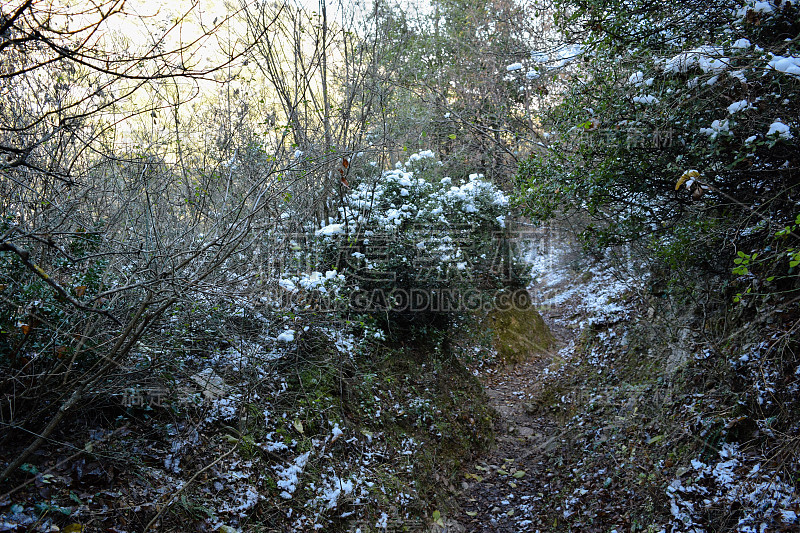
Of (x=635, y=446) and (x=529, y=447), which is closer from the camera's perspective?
(x=635, y=446)

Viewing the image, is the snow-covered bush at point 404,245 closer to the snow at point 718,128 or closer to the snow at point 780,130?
the snow at point 718,128

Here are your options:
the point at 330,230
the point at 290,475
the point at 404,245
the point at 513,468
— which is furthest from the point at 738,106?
the point at 513,468

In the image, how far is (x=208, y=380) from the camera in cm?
432

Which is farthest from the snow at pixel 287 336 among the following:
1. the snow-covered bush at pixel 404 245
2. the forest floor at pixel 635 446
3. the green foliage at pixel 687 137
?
the green foliage at pixel 687 137

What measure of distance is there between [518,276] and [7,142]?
955 centimetres

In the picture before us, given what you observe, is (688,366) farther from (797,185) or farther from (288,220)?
(288,220)

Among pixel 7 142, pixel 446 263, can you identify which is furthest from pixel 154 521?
pixel 446 263

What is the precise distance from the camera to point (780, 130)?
3498 millimetres

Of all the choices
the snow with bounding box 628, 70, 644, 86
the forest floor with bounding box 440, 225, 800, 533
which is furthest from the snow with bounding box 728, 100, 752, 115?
the forest floor with bounding box 440, 225, 800, 533

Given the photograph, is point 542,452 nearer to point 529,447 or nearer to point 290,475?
point 529,447

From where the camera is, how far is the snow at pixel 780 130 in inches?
138

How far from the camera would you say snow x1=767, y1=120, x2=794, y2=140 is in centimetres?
350

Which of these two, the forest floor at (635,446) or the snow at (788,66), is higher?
the snow at (788,66)

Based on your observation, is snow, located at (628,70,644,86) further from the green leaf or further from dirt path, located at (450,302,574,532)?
the green leaf
